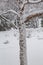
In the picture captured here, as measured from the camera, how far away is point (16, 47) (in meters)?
4.55

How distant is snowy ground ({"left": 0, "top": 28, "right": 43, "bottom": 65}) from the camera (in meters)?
4.53

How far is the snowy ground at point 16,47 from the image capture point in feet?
14.9

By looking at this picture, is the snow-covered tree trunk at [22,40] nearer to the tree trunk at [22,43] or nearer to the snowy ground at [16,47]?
the tree trunk at [22,43]

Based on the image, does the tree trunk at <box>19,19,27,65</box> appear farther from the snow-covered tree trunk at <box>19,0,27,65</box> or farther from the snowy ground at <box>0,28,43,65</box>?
the snowy ground at <box>0,28,43,65</box>

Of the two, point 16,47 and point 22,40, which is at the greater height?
point 22,40

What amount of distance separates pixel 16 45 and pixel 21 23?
2.25 feet

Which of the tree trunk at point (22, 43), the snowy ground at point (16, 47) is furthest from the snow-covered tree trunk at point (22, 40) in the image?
the snowy ground at point (16, 47)

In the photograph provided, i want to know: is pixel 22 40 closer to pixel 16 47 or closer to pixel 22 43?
pixel 22 43

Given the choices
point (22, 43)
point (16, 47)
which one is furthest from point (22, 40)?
point (16, 47)

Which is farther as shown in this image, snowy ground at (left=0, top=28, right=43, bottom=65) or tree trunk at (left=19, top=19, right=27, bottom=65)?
snowy ground at (left=0, top=28, right=43, bottom=65)

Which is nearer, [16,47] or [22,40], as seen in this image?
[22,40]

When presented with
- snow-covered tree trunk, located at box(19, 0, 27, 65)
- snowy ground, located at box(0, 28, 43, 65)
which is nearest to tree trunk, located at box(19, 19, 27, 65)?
snow-covered tree trunk, located at box(19, 0, 27, 65)

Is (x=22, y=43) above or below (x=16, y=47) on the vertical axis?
above

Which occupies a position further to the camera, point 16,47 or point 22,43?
point 16,47
